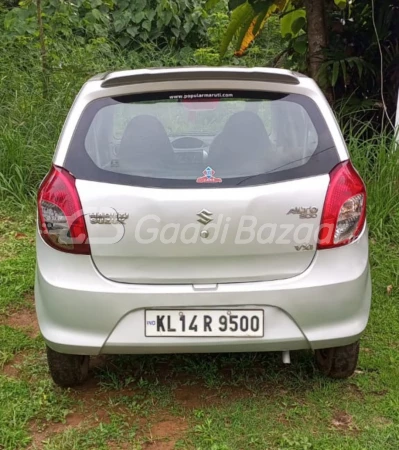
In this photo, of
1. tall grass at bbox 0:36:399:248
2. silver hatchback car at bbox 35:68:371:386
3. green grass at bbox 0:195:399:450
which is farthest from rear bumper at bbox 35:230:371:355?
tall grass at bbox 0:36:399:248

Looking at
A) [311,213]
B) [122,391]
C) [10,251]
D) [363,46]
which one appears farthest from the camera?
[363,46]

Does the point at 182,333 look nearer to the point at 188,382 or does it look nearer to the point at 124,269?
the point at 124,269

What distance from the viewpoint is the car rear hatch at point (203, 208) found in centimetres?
238

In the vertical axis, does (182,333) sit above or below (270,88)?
below

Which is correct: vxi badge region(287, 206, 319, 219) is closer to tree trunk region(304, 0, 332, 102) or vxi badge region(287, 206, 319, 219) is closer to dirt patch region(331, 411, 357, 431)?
dirt patch region(331, 411, 357, 431)

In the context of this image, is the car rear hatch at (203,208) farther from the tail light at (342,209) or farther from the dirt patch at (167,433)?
the dirt patch at (167,433)

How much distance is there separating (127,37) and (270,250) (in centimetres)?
831

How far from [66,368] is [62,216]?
2.57ft

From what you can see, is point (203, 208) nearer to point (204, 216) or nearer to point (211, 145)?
point (204, 216)

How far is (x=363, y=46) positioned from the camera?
6246 mm

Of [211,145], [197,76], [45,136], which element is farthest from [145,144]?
[45,136]

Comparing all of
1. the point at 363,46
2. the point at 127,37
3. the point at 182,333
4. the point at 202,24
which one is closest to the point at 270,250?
the point at 182,333

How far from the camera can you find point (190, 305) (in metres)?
Result: 2.41

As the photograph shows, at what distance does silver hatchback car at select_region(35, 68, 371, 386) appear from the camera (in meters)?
2.39
